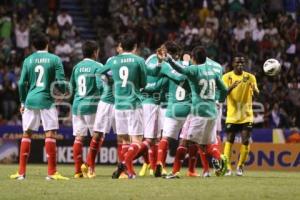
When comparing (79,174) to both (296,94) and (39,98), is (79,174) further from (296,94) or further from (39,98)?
(296,94)


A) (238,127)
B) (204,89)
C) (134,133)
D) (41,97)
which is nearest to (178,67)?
(204,89)

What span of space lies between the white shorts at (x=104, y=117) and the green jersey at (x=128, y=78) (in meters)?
0.66

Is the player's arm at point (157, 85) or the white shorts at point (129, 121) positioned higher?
the player's arm at point (157, 85)

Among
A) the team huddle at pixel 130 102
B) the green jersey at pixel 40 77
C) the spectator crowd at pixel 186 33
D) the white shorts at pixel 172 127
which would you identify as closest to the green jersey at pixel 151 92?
the team huddle at pixel 130 102

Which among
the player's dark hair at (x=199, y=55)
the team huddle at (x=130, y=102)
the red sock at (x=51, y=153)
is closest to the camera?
the red sock at (x=51, y=153)

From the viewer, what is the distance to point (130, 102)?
53.8ft

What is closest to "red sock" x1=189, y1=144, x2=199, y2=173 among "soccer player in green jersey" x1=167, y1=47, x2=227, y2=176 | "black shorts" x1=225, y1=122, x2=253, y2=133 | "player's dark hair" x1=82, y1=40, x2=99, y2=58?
"soccer player in green jersey" x1=167, y1=47, x2=227, y2=176

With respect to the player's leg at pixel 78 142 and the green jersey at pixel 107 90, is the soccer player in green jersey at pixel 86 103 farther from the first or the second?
the green jersey at pixel 107 90

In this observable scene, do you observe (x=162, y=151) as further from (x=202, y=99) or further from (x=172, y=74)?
(x=172, y=74)

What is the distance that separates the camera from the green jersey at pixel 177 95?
16750 mm

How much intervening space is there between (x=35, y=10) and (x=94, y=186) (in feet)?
49.9

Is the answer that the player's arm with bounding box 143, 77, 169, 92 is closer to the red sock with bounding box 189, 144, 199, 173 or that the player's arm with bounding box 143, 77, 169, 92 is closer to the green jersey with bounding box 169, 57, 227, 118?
the green jersey with bounding box 169, 57, 227, 118

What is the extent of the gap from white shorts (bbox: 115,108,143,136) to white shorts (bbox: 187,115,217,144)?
0.88 metres

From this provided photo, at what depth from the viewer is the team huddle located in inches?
633
